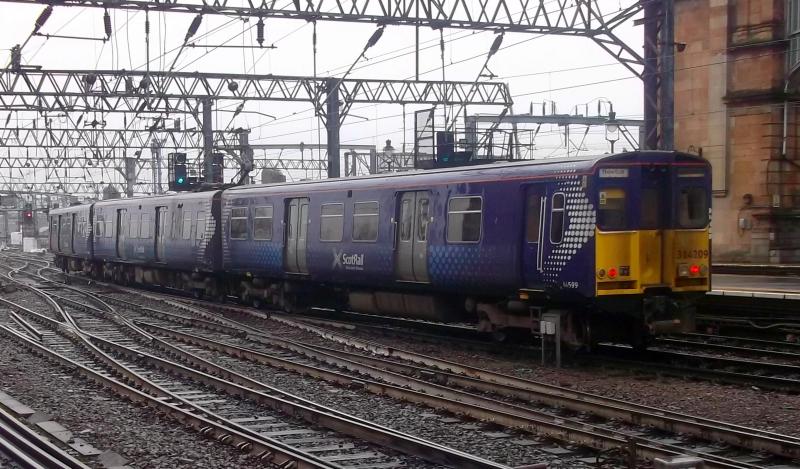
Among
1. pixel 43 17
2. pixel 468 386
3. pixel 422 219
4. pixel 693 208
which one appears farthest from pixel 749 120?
pixel 468 386

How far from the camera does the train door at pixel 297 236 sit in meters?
20.5

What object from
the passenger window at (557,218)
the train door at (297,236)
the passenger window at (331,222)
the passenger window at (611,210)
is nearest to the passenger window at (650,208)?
the passenger window at (611,210)

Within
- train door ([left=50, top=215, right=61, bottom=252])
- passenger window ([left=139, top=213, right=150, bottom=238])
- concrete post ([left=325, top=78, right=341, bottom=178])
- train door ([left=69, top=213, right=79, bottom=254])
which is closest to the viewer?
passenger window ([left=139, top=213, right=150, bottom=238])

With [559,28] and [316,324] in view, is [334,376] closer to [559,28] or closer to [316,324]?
[316,324]

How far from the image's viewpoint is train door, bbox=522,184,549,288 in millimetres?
13930

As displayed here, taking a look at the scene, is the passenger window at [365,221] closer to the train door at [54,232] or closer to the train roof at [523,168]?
the train roof at [523,168]

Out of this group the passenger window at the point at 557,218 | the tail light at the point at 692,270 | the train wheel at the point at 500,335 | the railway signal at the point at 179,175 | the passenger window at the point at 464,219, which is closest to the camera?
the passenger window at the point at 557,218

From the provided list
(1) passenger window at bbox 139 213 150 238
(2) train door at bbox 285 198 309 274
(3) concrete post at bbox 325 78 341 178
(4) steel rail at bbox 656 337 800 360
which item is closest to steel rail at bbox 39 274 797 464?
(4) steel rail at bbox 656 337 800 360

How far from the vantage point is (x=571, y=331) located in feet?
45.3

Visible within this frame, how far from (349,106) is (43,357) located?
2253cm

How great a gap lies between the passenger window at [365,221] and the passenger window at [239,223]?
5169 millimetres

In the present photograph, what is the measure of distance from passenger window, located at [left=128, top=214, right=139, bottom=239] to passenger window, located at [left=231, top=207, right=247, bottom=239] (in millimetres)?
7879

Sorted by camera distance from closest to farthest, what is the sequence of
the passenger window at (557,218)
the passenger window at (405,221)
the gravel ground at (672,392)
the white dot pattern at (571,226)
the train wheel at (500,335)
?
the gravel ground at (672,392) < the white dot pattern at (571,226) < the passenger window at (557,218) < the train wheel at (500,335) < the passenger window at (405,221)

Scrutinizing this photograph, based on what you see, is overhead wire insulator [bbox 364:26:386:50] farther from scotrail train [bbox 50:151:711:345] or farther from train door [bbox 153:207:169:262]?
train door [bbox 153:207:169:262]
